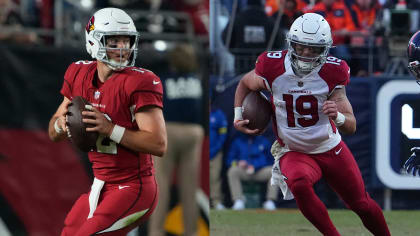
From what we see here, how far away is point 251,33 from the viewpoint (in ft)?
24.3

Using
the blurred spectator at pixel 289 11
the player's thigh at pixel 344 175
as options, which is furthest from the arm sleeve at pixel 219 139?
the player's thigh at pixel 344 175

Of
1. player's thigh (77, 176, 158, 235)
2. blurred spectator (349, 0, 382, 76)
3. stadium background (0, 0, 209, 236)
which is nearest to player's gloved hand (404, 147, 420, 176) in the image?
blurred spectator (349, 0, 382, 76)

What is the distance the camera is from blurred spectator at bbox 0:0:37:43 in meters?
6.51

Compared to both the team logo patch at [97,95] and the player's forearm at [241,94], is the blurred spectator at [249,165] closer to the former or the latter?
the player's forearm at [241,94]

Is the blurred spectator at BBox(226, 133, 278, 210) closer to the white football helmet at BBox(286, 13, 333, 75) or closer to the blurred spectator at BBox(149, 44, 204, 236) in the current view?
the blurred spectator at BBox(149, 44, 204, 236)

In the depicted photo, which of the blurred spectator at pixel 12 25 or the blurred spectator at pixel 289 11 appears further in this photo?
the blurred spectator at pixel 289 11

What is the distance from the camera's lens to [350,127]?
193 inches

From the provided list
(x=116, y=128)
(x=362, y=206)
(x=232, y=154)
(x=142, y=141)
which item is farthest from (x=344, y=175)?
(x=232, y=154)

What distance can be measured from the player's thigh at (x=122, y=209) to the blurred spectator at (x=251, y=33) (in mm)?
3301

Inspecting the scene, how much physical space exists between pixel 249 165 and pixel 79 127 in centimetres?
373

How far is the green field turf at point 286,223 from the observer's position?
6254 mm

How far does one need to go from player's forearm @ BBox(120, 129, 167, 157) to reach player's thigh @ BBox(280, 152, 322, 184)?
1087mm

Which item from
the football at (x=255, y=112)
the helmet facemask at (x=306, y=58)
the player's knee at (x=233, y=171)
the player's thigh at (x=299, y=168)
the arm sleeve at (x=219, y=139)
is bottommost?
the player's knee at (x=233, y=171)

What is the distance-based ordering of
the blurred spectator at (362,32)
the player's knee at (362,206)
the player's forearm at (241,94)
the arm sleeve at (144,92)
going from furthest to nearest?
the blurred spectator at (362,32) → the player's forearm at (241,94) → the player's knee at (362,206) → the arm sleeve at (144,92)
